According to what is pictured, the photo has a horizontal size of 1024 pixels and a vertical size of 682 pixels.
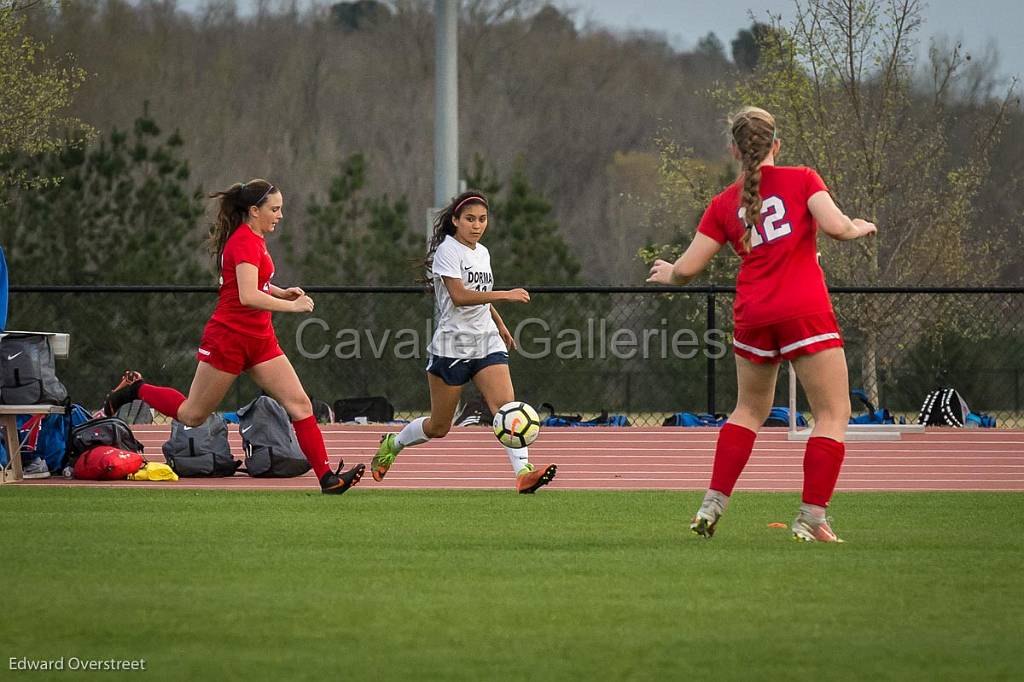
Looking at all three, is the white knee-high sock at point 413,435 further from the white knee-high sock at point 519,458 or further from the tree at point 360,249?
the tree at point 360,249

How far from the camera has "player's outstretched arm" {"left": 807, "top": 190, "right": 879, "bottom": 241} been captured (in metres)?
6.40

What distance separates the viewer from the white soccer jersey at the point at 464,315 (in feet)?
30.8

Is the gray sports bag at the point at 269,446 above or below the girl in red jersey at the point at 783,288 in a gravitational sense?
below

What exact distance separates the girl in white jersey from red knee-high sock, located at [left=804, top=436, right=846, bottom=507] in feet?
9.53

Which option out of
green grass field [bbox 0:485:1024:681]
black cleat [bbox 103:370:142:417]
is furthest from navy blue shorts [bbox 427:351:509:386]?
black cleat [bbox 103:370:142:417]

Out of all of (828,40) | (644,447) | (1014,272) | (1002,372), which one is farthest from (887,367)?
A: (1014,272)

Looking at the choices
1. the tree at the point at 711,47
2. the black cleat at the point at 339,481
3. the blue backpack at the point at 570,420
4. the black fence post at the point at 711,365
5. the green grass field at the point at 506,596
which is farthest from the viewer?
the tree at the point at 711,47

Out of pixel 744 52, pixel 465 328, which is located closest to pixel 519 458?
pixel 465 328

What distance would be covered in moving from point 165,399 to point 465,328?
1917 millimetres

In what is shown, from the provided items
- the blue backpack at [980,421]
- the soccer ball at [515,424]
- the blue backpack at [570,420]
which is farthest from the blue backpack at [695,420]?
the soccer ball at [515,424]

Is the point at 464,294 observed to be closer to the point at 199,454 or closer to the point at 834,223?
the point at 199,454

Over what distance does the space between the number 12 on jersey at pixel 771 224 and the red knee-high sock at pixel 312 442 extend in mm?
3506

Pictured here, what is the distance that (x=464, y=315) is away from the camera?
9469mm

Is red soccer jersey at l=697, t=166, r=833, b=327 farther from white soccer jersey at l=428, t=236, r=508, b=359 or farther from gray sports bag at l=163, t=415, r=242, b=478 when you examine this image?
gray sports bag at l=163, t=415, r=242, b=478
